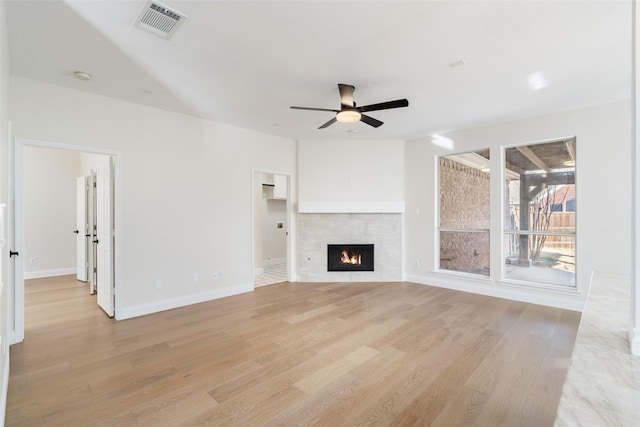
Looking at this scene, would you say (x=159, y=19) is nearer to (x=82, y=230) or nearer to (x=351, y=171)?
(x=351, y=171)

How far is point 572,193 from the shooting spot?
430 cm

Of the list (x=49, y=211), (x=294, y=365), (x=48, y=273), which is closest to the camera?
(x=294, y=365)

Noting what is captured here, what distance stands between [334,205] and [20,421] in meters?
4.81

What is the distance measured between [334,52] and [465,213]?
12.9 feet

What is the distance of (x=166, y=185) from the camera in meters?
4.29

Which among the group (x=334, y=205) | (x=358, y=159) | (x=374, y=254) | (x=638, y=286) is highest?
(x=358, y=159)

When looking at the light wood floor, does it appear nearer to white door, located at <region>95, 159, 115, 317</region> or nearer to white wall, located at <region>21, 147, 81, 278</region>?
white door, located at <region>95, 159, 115, 317</region>

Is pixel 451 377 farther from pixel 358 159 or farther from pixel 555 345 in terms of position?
pixel 358 159

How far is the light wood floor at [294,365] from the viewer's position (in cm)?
207

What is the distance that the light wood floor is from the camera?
6.78 ft

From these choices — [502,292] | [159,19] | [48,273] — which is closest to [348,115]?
[159,19]

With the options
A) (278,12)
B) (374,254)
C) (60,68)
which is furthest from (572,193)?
(60,68)

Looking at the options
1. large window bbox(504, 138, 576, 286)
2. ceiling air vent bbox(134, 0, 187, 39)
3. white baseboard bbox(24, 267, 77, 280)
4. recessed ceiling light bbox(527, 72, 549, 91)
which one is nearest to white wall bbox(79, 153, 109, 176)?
white baseboard bbox(24, 267, 77, 280)

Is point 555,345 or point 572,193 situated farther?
point 572,193
